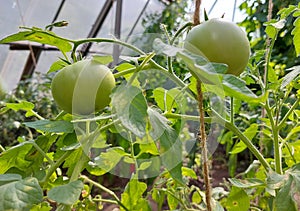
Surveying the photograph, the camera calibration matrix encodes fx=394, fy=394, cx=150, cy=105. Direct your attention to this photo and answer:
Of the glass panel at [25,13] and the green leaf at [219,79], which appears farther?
the glass panel at [25,13]

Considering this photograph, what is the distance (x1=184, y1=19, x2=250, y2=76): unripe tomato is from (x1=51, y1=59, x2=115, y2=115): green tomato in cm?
10

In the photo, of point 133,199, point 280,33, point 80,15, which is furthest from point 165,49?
point 80,15

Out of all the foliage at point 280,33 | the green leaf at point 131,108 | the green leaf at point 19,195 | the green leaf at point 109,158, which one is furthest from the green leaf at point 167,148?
the foliage at point 280,33

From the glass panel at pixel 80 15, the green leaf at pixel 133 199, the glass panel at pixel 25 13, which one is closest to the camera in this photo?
the green leaf at pixel 133 199

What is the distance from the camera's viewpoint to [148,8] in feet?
13.3

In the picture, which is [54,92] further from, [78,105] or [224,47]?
[224,47]

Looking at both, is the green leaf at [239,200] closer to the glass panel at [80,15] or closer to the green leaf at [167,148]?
the green leaf at [167,148]

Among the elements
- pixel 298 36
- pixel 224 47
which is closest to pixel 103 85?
pixel 224 47

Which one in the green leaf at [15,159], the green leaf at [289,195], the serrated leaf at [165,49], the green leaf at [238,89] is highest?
the serrated leaf at [165,49]

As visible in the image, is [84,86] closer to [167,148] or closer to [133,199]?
[167,148]

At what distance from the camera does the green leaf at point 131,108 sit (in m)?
0.34

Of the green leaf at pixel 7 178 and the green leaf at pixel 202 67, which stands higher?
the green leaf at pixel 202 67

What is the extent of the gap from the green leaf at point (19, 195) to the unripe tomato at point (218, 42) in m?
0.21

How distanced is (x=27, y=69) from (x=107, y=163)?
3787mm
